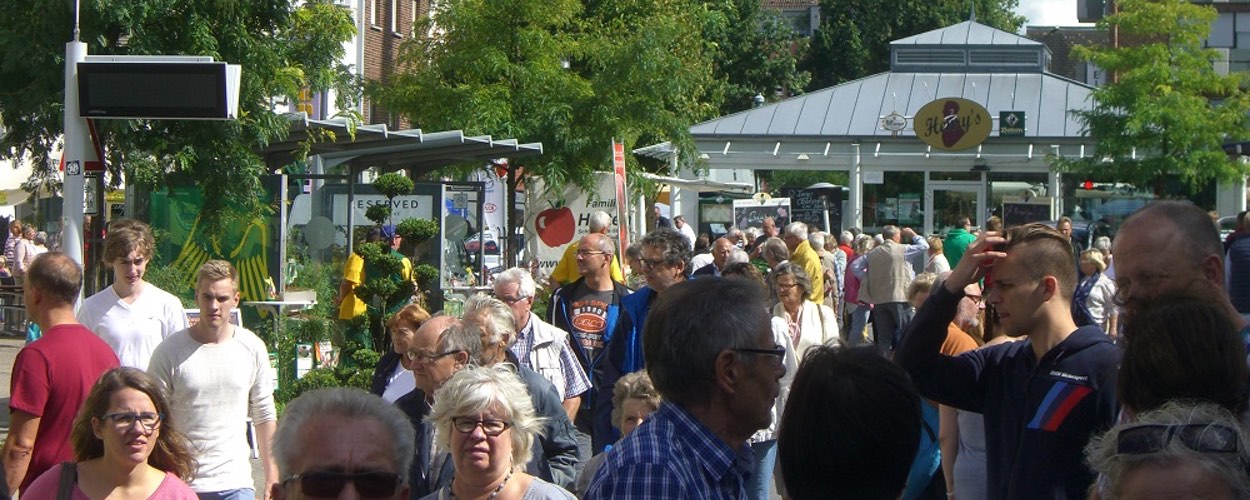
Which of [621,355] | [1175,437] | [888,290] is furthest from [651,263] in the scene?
[888,290]

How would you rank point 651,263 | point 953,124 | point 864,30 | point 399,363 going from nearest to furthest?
point 399,363, point 651,263, point 953,124, point 864,30

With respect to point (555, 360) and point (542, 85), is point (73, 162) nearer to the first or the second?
point (555, 360)

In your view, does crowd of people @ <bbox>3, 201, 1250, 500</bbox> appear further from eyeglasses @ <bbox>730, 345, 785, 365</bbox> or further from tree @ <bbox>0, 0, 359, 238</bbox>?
Result: tree @ <bbox>0, 0, 359, 238</bbox>

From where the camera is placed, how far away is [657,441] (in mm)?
3180

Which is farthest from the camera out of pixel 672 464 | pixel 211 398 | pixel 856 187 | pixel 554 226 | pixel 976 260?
pixel 856 187

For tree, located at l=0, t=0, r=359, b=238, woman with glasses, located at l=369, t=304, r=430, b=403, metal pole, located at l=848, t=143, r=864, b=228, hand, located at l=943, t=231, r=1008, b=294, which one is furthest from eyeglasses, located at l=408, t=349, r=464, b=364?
metal pole, located at l=848, t=143, r=864, b=228

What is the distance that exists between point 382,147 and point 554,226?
314 cm

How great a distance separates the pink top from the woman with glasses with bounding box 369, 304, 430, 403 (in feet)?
4.99

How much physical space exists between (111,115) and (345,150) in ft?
29.2

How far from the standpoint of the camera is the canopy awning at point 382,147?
15.8 meters

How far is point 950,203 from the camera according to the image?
37719 mm

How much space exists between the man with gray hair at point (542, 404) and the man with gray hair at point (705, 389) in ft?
7.90

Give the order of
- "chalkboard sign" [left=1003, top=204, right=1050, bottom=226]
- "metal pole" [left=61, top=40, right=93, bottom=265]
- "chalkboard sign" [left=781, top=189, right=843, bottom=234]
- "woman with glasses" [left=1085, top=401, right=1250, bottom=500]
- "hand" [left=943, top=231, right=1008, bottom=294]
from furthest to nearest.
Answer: "chalkboard sign" [left=781, top=189, right=843, bottom=234] → "chalkboard sign" [left=1003, top=204, right=1050, bottom=226] → "metal pole" [left=61, top=40, right=93, bottom=265] → "hand" [left=943, top=231, right=1008, bottom=294] → "woman with glasses" [left=1085, top=401, right=1250, bottom=500]

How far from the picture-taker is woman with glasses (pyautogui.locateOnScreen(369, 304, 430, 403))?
6965 mm
